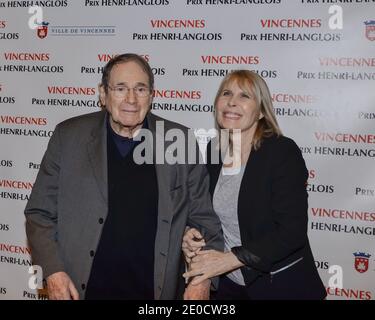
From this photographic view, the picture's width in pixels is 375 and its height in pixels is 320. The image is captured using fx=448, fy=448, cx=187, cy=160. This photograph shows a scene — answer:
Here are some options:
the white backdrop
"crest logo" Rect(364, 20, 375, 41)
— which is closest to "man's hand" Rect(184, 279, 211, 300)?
the white backdrop

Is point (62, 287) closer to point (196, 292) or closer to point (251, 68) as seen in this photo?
point (196, 292)

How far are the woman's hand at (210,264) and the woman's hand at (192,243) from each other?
30 mm

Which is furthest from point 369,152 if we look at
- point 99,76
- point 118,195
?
point 99,76

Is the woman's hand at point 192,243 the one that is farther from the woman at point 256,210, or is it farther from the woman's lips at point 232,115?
the woman's lips at point 232,115

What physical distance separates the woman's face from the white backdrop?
75 centimetres

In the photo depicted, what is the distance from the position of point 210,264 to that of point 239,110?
765 mm

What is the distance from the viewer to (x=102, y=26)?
3.24 m

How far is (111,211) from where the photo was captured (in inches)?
78.2

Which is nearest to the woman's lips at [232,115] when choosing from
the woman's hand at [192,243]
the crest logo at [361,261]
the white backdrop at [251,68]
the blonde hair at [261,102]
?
the blonde hair at [261,102]

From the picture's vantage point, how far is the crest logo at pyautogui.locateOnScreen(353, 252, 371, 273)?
2.87 m

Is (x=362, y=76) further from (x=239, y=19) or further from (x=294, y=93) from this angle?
(x=239, y=19)

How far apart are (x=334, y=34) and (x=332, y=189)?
3.23ft

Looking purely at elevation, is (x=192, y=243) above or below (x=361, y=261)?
above

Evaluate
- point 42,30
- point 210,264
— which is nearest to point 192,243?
point 210,264
